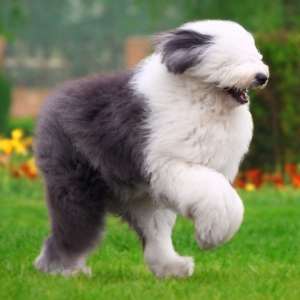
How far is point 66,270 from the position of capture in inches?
184

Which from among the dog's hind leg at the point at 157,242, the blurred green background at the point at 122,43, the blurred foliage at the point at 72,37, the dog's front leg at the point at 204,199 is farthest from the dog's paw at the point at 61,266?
the blurred foliage at the point at 72,37

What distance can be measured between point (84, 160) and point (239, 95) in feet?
3.59

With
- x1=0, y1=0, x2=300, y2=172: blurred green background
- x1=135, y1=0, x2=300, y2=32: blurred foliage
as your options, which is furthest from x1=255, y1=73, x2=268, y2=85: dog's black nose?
x1=135, y1=0, x2=300, y2=32: blurred foliage

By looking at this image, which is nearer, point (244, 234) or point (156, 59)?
point (156, 59)

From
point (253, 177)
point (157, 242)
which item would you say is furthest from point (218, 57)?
point (253, 177)

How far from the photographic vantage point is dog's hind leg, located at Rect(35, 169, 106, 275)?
4547mm

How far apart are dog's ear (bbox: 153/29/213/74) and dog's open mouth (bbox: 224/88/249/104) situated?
10.2 inches

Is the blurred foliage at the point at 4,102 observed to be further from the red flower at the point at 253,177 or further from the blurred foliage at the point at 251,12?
the red flower at the point at 253,177

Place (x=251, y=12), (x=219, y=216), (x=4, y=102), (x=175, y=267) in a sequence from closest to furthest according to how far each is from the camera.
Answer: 1. (x=219, y=216)
2. (x=175, y=267)
3. (x=251, y=12)
4. (x=4, y=102)

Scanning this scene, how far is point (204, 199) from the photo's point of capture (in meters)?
3.93

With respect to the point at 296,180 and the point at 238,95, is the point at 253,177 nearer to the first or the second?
the point at 296,180

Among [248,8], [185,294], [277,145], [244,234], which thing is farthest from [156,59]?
[248,8]

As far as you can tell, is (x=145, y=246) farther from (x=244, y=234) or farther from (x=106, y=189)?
(x=244, y=234)

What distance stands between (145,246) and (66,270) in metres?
0.55
